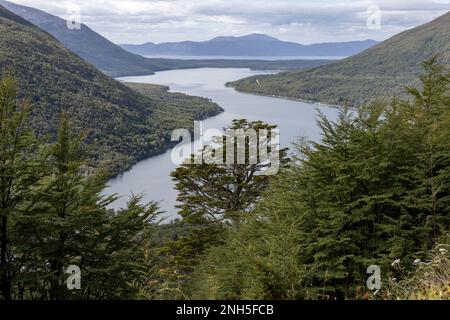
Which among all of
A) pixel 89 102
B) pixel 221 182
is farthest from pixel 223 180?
pixel 89 102

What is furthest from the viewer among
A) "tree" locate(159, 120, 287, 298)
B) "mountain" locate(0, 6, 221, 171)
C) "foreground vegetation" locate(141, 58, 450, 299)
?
"mountain" locate(0, 6, 221, 171)

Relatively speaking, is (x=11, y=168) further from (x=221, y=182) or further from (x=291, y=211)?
(x=221, y=182)

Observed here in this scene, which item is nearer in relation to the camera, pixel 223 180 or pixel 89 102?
A: pixel 223 180

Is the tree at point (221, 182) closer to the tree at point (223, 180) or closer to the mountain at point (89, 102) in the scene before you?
the tree at point (223, 180)

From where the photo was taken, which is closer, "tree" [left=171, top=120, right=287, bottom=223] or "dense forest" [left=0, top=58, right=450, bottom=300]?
"dense forest" [left=0, top=58, right=450, bottom=300]

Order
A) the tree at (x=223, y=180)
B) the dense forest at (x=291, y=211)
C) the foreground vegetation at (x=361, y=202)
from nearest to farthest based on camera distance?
the foreground vegetation at (x=361, y=202)
the dense forest at (x=291, y=211)
the tree at (x=223, y=180)

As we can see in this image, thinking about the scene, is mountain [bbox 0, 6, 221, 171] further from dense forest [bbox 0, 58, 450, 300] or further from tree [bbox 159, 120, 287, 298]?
dense forest [bbox 0, 58, 450, 300]

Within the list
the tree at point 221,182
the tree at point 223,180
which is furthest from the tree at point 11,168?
the tree at point 223,180

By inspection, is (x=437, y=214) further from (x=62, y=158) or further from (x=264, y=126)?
(x=264, y=126)

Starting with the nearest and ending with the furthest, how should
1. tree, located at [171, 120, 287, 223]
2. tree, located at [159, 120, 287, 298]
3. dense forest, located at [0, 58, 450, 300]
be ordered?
1. dense forest, located at [0, 58, 450, 300]
2. tree, located at [159, 120, 287, 298]
3. tree, located at [171, 120, 287, 223]

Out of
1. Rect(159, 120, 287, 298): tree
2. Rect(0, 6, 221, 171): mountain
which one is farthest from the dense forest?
Rect(0, 6, 221, 171): mountain
